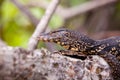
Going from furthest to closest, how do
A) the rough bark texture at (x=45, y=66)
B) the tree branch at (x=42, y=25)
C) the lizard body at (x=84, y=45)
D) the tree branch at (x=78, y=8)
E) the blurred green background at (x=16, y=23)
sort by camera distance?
the tree branch at (x=78, y=8) < the blurred green background at (x=16, y=23) < the tree branch at (x=42, y=25) < the lizard body at (x=84, y=45) < the rough bark texture at (x=45, y=66)

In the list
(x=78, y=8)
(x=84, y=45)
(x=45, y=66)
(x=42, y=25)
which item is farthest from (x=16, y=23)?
(x=45, y=66)

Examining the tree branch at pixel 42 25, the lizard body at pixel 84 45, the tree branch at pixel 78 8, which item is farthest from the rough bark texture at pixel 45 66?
the tree branch at pixel 78 8

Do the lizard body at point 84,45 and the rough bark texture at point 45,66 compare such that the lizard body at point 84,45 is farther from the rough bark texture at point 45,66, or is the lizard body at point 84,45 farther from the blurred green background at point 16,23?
the blurred green background at point 16,23

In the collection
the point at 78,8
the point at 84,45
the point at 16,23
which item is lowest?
the point at 84,45

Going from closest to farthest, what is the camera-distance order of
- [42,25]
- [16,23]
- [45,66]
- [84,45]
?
[45,66], [84,45], [42,25], [16,23]

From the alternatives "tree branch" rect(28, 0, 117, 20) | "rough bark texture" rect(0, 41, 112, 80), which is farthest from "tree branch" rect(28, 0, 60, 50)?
"tree branch" rect(28, 0, 117, 20)

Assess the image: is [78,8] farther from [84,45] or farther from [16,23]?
[84,45]

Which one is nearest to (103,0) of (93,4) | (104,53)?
(93,4)
